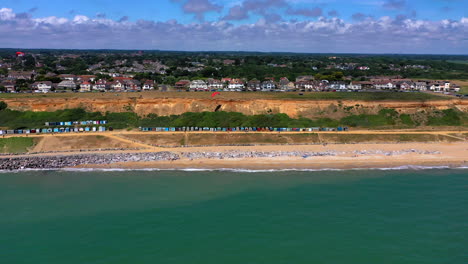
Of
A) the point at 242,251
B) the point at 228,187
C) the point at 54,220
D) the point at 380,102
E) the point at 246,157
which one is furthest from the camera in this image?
the point at 380,102

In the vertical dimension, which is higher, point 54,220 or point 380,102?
point 380,102

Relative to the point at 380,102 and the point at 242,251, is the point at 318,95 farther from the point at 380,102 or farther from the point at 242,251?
the point at 242,251

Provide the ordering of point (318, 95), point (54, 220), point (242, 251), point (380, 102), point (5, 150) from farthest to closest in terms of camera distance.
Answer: point (318, 95) < point (380, 102) < point (5, 150) < point (54, 220) < point (242, 251)

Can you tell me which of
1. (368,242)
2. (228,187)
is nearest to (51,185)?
(228,187)

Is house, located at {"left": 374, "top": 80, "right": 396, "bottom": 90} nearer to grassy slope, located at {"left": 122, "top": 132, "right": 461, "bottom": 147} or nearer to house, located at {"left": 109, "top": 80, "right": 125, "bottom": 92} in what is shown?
grassy slope, located at {"left": 122, "top": 132, "right": 461, "bottom": 147}

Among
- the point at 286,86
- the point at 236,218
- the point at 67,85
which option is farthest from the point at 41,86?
the point at 236,218

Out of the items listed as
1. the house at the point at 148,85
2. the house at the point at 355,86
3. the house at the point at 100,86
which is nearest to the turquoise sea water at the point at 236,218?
the house at the point at 100,86

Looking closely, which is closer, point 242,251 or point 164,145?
point 242,251
